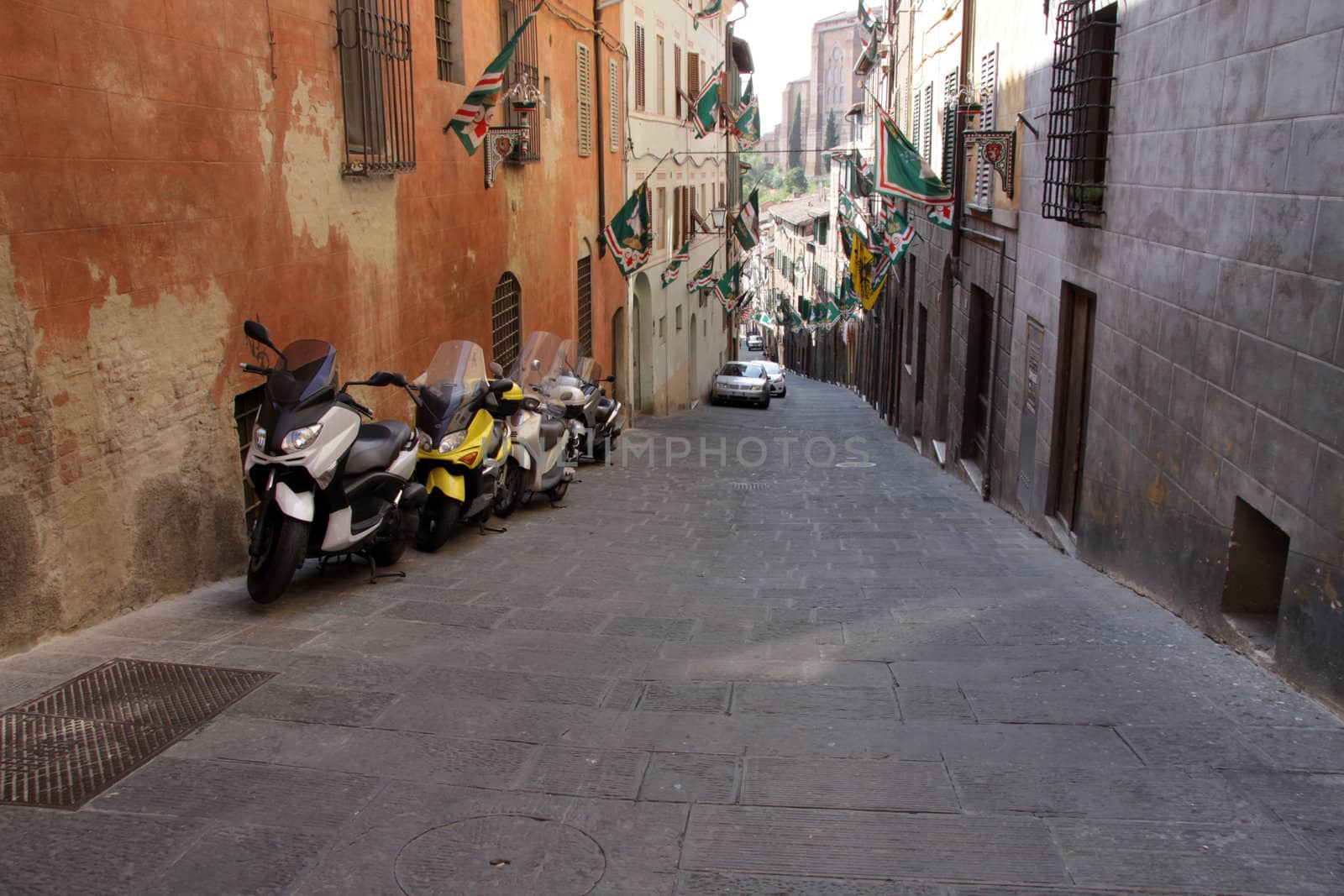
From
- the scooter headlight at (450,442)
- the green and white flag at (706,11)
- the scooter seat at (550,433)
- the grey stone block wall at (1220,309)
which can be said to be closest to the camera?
the grey stone block wall at (1220,309)

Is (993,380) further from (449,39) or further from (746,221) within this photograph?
(746,221)

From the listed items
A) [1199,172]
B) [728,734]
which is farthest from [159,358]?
[1199,172]

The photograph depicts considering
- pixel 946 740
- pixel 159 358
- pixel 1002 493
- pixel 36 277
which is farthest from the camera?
pixel 1002 493

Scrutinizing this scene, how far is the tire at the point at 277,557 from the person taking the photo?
19.9ft

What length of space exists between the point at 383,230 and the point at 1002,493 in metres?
7.25

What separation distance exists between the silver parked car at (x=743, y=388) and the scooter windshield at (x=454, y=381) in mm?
24591

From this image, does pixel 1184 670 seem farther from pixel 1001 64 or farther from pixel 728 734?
pixel 1001 64

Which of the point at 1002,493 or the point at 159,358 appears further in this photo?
the point at 1002,493

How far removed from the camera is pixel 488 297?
12969 mm

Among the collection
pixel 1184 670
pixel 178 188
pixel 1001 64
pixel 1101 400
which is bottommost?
pixel 1184 670

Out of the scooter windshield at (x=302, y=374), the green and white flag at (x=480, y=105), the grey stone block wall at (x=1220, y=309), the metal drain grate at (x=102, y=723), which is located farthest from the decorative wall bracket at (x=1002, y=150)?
the metal drain grate at (x=102, y=723)

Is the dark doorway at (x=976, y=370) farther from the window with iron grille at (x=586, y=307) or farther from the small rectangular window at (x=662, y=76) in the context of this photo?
the small rectangular window at (x=662, y=76)

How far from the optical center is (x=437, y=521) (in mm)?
8297

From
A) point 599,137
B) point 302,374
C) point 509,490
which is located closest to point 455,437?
point 509,490
